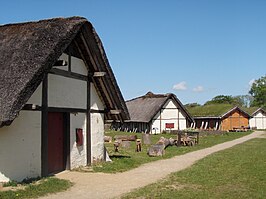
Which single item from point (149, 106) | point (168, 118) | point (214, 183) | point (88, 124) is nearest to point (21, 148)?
point (88, 124)

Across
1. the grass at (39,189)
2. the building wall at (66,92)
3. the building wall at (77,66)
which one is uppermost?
the building wall at (77,66)

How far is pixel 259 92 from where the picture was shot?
4845 inches

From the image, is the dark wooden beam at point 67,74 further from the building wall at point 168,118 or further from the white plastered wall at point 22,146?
the building wall at point 168,118

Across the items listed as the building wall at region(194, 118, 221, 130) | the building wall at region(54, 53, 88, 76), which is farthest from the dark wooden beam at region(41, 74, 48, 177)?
the building wall at region(194, 118, 221, 130)

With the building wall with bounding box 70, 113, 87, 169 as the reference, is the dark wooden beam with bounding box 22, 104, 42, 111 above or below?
above

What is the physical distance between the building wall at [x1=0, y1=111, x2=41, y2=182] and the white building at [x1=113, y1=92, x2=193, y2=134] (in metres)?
37.4

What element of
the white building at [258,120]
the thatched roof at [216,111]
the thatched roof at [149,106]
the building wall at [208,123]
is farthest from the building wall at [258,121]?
the thatched roof at [149,106]

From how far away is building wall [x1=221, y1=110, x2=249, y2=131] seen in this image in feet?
207

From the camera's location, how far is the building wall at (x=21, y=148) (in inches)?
455

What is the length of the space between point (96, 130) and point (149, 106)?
36065mm

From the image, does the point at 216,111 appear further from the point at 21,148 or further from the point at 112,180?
the point at 21,148

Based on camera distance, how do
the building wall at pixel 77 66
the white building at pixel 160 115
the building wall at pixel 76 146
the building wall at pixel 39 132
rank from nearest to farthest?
the building wall at pixel 39 132 < the building wall at pixel 77 66 < the building wall at pixel 76 146 < the white building at pixel 160 115

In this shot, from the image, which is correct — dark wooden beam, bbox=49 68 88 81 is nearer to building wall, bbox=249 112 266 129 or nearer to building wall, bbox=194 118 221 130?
building wall, bbox=194 118 221 130

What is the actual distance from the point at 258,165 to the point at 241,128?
47.5 meters
